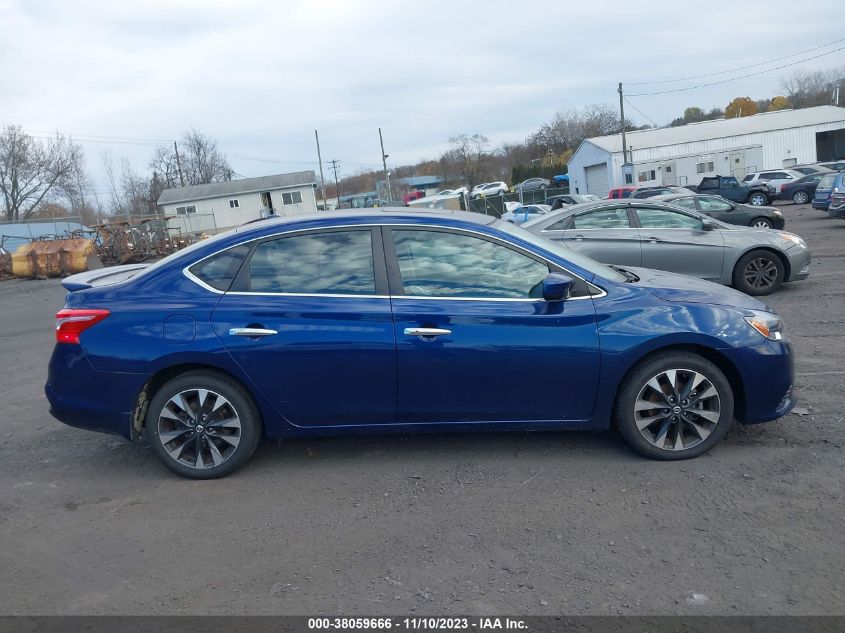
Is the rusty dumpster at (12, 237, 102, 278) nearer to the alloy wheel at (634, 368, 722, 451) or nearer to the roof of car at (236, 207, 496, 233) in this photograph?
the roof of car at (236, 207, 496, 233)

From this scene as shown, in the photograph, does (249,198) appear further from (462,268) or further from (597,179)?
(462,268)

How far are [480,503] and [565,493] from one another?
0.51 m

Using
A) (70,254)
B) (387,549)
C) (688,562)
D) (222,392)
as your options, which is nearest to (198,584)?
(387,549)

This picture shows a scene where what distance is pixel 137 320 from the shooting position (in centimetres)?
452

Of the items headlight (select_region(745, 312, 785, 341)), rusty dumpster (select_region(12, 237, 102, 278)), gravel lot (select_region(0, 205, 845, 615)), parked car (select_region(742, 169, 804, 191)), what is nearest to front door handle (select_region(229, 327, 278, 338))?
gravel lot (select_region(0, 205, 845, 615))

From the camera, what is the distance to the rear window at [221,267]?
461 cm

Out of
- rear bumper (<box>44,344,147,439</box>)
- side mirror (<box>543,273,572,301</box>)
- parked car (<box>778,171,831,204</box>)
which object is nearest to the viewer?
side mirror (<box>543,273,572,301</box>)

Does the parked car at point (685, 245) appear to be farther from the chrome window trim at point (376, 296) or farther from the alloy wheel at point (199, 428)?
the alloy wheel at point (199, 428)

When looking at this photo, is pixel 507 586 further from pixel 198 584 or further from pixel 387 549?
pixel 198 584

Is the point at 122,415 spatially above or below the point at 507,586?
above

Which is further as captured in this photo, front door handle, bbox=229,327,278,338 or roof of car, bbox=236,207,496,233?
roof of car, bbox=236,207,496,233

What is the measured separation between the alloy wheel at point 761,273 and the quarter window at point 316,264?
7410 millimetres

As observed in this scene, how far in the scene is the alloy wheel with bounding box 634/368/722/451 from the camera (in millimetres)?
4430

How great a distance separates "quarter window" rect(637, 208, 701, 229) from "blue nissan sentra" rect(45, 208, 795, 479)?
565 centimetres
